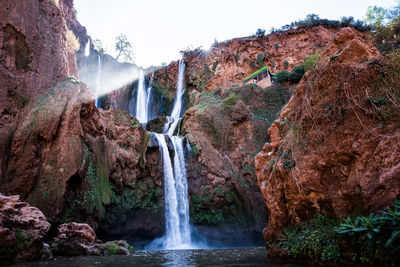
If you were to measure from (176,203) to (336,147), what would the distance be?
39.6 ft

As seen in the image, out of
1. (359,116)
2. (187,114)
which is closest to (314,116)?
(359,116)

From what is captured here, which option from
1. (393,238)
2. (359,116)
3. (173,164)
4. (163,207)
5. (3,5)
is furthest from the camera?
(173,164)

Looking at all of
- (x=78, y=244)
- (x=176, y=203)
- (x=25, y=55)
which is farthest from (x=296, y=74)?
(x=78, y=244)

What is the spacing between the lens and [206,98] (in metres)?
24.3

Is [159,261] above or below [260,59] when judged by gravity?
below

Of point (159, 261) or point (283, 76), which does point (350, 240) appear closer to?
point (159, 261)

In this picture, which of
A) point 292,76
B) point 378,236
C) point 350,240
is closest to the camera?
point 378,236

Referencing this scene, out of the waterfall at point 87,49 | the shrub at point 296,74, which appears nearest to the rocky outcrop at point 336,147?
the shrub at point 296,74

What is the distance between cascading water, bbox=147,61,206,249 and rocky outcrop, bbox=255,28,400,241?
8.99 m

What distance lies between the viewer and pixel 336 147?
591 cm

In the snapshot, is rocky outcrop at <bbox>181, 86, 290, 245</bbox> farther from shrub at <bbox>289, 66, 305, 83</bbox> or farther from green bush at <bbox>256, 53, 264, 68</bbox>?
green bush at <bbox>256, 53, 264, 68</bbox>

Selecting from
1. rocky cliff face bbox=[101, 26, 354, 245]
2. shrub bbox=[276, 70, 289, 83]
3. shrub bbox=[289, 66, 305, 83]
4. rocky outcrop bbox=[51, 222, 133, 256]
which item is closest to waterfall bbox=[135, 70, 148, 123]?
rocky cliff face bbox=[101, 26, 354, 245]

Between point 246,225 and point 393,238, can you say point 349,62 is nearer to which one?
point 393,238

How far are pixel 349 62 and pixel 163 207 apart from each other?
12.9 meters
